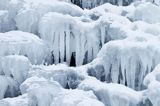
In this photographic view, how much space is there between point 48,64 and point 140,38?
252 centimetres

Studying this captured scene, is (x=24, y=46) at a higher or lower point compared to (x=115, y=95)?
higher

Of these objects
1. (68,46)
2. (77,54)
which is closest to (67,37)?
(68,46)

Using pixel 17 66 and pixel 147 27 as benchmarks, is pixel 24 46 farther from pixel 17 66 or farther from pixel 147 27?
pixel 147 27

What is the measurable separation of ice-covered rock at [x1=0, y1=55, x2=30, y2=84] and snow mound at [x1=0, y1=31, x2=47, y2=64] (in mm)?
511

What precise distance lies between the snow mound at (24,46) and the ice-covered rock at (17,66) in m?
0.51

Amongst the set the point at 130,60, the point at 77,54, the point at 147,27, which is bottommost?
the point at 77,54

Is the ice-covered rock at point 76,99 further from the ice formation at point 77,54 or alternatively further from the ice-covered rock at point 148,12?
the ice-covered rock at point 148,12

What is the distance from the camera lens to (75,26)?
568 inches

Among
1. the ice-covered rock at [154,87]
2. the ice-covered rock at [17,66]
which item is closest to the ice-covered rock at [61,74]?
the ice-covered rock at [17,66]

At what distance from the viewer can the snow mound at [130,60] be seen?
1285 centimetres

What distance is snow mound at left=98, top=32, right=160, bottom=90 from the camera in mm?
12852

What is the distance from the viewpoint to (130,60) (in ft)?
42.7

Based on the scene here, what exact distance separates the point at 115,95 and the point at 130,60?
5.72 ft

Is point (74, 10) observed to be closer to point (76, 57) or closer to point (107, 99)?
point (76, 57)
